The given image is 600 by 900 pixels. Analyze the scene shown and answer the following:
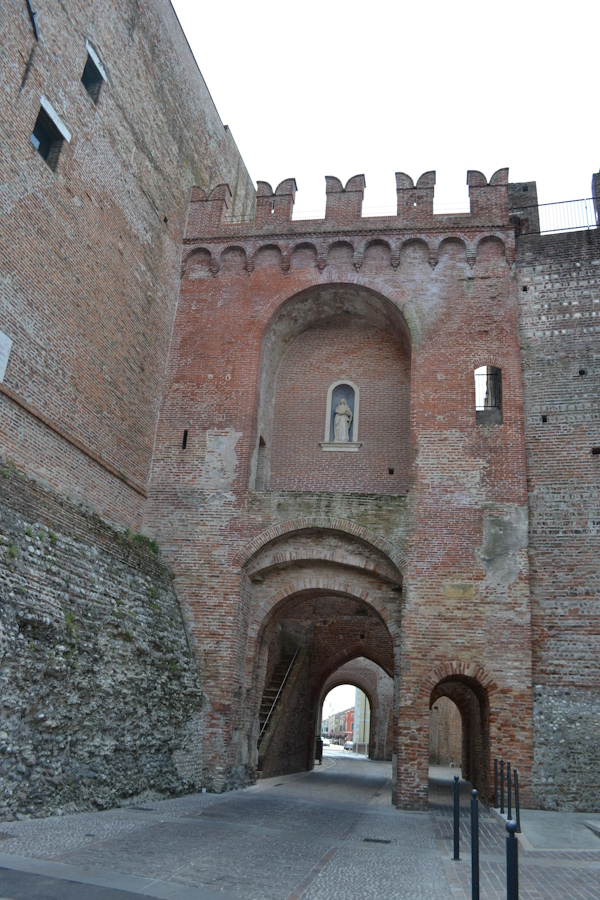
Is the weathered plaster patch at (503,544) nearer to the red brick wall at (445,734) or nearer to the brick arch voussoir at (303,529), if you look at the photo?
the brick arch voussoir at (303,529)

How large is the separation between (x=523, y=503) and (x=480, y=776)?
198 inches

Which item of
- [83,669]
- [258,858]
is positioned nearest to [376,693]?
[83,669]

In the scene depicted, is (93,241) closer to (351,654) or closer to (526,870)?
(526,870)

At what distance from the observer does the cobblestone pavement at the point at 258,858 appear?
18.3 feet

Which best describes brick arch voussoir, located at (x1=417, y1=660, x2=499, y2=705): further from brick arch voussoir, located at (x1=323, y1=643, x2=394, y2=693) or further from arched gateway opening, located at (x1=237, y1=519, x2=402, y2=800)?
brick arch voussoir, located at (x1=323, y1=643, x2=394, y2=693)

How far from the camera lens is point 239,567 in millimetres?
12836

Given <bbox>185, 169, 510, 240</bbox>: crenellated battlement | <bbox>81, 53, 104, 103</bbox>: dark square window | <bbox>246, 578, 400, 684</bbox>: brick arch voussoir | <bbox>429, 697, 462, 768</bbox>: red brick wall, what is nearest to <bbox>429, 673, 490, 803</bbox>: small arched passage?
<bbox>246, 578, 400, 684</bbox>: brick arch voussoir

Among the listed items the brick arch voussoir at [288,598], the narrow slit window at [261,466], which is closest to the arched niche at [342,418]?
the narrow slit window at [261,466]

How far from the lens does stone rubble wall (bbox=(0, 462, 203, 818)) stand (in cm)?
777

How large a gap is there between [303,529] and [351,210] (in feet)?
24.9

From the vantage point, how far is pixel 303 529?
13055 millimetres

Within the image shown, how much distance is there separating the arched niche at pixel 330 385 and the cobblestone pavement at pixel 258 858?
6.73 m

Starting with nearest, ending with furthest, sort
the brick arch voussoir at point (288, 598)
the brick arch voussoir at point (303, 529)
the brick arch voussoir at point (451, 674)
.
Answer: the brick arch voussoir at point (451, 674) < the brick arch voussoir at point (303, 529) < the brick arch voussoir at point (288, 598)

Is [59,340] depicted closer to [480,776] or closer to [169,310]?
[169,310]
